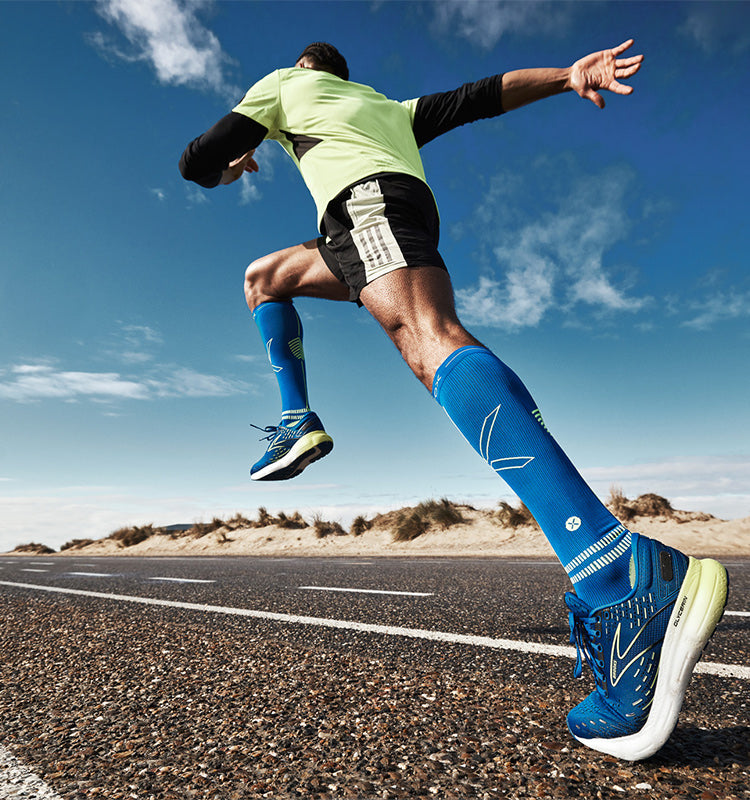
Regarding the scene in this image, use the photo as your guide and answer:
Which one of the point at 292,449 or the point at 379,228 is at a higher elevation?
the point at 379,228

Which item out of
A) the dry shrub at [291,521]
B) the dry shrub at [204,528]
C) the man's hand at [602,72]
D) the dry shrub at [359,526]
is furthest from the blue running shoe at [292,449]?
the dry shrub at [204,528]

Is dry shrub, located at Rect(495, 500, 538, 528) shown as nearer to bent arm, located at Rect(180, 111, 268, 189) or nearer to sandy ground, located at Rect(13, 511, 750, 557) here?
sandy ground, located at Rect(13, 511, 750, 557)

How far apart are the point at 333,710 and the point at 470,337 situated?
0.95 metres

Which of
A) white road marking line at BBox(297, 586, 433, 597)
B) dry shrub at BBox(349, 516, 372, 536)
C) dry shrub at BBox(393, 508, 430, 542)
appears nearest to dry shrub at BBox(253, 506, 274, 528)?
dry shrub at BBox(349, 516, 372, 536)

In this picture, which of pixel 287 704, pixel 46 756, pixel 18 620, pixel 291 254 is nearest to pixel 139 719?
pixel 46 756

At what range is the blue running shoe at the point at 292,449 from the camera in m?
2.18

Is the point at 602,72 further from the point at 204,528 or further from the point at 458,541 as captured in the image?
the point at 204,528

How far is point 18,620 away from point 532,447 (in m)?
2.92

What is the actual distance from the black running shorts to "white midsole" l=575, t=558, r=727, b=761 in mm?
926

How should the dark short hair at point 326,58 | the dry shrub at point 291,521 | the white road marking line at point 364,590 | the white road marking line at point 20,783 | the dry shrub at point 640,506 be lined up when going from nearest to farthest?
the white road marking line at point 20,783
the dark short hair at point 326,58
the white road marking line at point 364,590
the dry shrub at point 640,506
the dry shrub at point 291,521

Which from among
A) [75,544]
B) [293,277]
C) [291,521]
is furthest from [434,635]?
[75,544]

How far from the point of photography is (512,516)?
15203mm

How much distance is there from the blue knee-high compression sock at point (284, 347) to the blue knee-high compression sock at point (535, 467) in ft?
3.76

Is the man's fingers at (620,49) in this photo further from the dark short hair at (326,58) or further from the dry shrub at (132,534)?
the dry shrub at (132,534)
